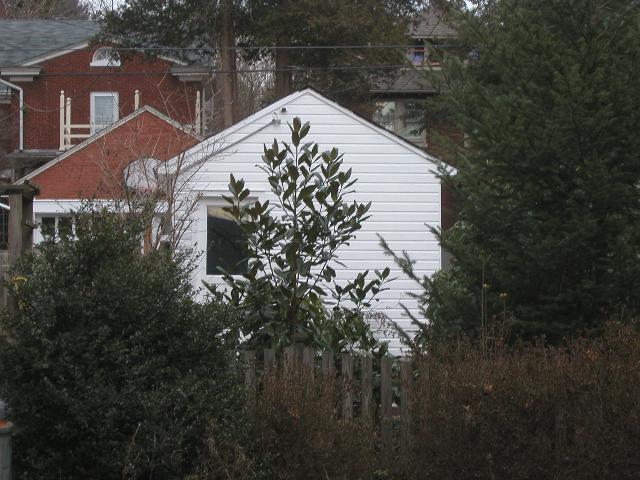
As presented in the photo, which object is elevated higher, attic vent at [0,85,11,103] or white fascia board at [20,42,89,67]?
white fascia board at [20,42,89,67]

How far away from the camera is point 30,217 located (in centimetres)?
747

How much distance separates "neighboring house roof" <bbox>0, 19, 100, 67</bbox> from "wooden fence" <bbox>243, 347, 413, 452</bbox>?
26.7 m

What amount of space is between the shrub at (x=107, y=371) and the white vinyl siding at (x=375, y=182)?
9740mm

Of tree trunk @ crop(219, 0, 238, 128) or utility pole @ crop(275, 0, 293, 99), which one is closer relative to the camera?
tree trunk @ crop(219, 0, 238, 128)

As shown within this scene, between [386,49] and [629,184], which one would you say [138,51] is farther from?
[629,184]

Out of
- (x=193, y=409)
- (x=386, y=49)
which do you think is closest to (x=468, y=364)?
(x=193, y=409)

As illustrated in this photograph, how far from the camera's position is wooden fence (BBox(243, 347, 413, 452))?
6.61 meters

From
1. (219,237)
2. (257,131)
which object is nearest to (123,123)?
(257,131)

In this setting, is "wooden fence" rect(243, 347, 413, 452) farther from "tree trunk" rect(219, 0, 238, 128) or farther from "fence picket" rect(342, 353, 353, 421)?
"tree trunk" rect(219, 0, 238, 128)

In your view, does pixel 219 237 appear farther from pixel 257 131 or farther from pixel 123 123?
pixel 123 123

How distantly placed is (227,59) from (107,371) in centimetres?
2294

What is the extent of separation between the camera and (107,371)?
5.85 meters

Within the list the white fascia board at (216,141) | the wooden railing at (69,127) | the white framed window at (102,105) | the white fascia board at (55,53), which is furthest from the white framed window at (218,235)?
the white fascia board at (55,53)

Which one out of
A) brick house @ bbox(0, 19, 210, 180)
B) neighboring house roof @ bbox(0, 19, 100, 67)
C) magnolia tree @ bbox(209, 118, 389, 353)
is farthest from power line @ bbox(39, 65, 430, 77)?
magnolia tree @ bbox(209, 118, 389, 353)
